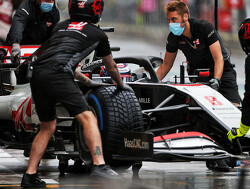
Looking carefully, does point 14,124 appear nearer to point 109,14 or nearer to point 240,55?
point 109,14

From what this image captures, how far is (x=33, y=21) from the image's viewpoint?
33.2 feet

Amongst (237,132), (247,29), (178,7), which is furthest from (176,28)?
(237,132)

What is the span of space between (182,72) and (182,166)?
1.43 meters

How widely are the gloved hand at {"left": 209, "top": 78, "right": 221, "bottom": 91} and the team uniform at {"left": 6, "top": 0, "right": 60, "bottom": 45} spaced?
2.47 m

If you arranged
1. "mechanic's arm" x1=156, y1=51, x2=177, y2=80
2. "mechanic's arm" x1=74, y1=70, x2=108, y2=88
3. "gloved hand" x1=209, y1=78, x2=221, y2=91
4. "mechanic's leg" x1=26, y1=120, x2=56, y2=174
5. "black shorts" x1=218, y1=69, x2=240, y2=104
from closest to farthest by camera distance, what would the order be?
"mechanic's leg" x1=26, y1=120, x2=56, y2=174
"mechanic's arm" x1=74, y1=70, x2=108, y2=88
"gloved hand" x1=209, y1=78, x2=221, y2=91
"black shorts" x1=218, y1=69, x2=240, y2=104
"mechanic's arm" x1=156, y1=51, x2=177, y2=80

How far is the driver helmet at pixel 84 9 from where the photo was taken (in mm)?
7441

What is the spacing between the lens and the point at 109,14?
1455cm

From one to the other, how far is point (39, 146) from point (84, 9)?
4.72 feet

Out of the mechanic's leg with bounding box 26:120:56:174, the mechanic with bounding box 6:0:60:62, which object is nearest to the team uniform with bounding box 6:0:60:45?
the mechanic with bounding box 6:0:60:62

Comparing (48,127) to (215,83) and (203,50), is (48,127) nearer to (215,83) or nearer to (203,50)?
(215,83)

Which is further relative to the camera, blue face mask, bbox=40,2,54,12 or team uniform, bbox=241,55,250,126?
blue face mask, bbox=40,2,54,12

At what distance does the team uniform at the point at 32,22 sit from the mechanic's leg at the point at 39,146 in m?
2.65

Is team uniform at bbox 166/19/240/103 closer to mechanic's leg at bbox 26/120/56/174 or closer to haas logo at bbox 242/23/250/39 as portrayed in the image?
haas logo at bbox 242/23/250/39

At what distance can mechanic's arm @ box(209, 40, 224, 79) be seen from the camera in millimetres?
9523
